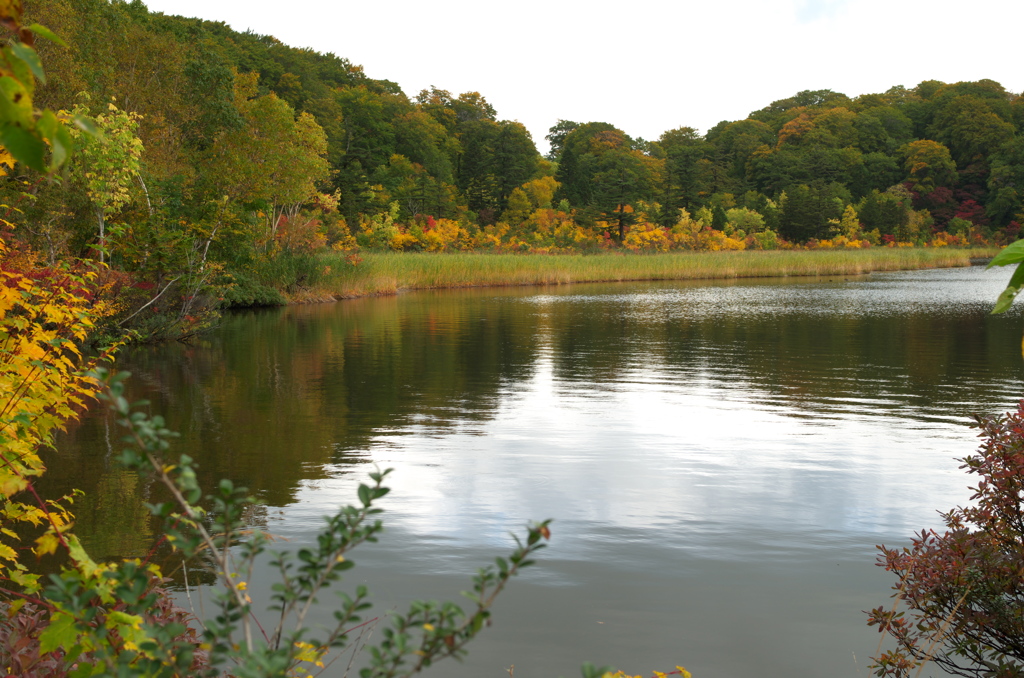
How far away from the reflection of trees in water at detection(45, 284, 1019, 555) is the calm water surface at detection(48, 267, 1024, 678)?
6cm

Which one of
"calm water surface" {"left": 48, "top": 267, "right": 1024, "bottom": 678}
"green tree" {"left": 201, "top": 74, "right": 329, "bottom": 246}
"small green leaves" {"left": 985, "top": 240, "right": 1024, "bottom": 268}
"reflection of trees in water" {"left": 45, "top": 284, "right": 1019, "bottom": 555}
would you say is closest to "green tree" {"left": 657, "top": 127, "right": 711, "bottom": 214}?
"green tree" {"left": 201, "top": 74, "right": 329, "bottom": 246}

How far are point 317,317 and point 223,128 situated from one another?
1165 centimetres

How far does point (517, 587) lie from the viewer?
472cm

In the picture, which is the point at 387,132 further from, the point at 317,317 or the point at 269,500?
the point at 269,500

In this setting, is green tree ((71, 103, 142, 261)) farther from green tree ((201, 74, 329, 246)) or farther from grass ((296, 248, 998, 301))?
grass ((296, 248, 998, 301))

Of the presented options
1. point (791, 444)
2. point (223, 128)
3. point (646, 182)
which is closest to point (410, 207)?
point (646, 182)

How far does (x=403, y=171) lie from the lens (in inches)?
2489

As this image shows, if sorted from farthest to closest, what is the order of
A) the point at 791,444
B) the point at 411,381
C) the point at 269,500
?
the point at 411,381
the point at 791,444
the point at 269,500

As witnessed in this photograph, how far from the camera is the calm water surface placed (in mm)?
4336

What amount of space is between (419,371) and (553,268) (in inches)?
1013

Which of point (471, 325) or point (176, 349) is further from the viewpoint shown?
point (471, 325)

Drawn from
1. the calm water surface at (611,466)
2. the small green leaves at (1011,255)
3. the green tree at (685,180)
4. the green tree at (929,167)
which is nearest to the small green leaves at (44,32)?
the small green leaves at (1011,255)

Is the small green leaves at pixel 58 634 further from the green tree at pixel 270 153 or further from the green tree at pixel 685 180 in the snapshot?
the green tree at pixel 685 180

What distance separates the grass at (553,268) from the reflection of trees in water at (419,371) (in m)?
6.73
